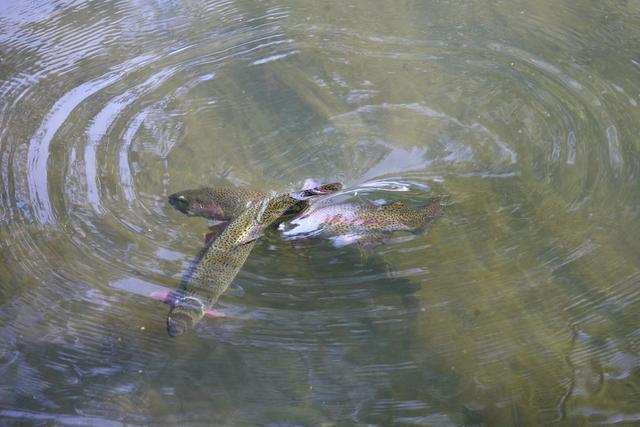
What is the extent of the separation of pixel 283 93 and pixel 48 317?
3004 millimetres

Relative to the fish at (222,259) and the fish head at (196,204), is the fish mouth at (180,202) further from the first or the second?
the fish at (222,259)

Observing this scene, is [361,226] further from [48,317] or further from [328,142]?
[48,317]

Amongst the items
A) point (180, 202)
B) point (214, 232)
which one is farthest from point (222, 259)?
point (180, 202)

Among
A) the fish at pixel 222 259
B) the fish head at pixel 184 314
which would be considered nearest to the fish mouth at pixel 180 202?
the fish at pixel 222 259

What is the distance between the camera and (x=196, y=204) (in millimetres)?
4980

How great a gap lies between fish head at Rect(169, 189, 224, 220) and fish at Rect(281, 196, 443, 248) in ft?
1.82

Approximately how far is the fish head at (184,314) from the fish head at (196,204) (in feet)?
2.79

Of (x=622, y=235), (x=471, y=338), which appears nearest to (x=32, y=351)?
(x=471, y=338)

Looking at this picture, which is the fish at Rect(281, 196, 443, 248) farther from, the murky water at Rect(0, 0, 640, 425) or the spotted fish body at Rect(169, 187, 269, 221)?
the spotted fish body at Rect(169, 187, 269, 221)

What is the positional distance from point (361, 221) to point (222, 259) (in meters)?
1.07

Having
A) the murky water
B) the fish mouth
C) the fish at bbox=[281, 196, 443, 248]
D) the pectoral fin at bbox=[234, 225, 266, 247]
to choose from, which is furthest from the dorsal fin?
the fish mouth

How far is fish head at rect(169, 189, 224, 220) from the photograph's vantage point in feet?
16.1

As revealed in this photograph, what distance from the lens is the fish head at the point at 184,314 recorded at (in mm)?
4102

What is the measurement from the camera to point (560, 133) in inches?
219
